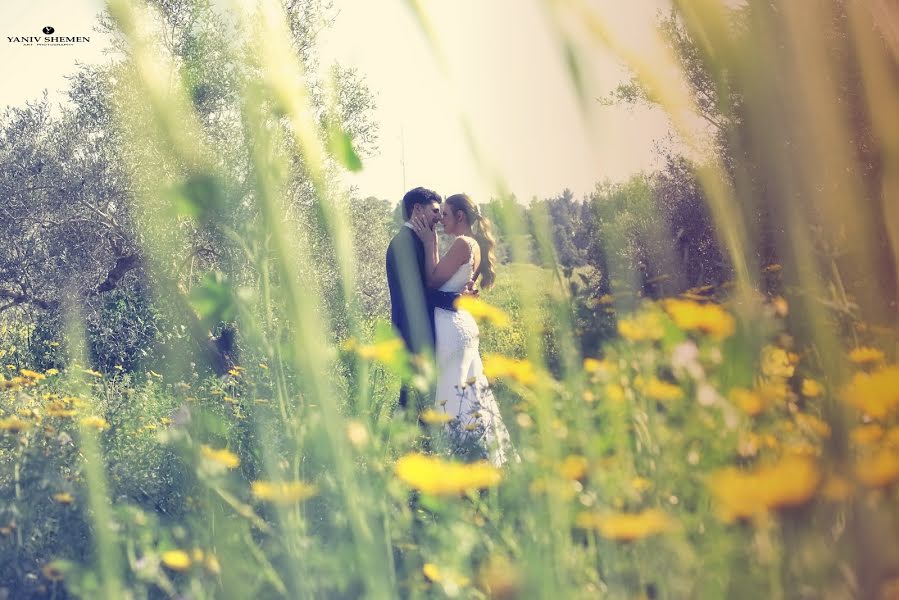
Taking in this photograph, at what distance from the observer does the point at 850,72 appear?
5617 millimetres

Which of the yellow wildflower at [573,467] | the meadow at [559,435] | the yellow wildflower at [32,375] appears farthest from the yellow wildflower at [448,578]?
the yellow wildflower at [32,375]

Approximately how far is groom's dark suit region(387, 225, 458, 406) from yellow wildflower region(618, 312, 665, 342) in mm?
2438

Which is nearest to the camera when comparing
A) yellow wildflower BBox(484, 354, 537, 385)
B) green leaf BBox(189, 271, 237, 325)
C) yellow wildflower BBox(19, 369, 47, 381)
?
green leaf BBox(189, 271, 237, 325)

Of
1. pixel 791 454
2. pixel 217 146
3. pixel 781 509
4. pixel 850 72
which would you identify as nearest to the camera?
pixel 781 509

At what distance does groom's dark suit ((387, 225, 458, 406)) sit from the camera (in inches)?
160

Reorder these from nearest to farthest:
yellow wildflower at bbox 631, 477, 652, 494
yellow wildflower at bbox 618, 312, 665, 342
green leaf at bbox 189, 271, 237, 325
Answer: green leaf at bbox 189, 271, 237, 325, yellow wildflower at bbox 631, 477, 652, 494, yellow wildflower at bbox 618, 312, 665, 342

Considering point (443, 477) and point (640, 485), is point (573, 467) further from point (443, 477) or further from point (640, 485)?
point (443, 477)

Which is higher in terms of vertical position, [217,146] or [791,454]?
[217,146]

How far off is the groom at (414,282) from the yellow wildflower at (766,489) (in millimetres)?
2882

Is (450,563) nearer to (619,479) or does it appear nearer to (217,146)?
(619,479)

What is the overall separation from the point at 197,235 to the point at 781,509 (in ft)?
24.8

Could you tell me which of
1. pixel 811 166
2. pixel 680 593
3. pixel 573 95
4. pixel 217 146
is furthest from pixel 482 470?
pixel 217 146

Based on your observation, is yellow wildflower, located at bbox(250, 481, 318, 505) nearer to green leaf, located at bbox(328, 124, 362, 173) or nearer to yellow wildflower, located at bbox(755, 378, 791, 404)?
green leaf, located at bbox(328, 124, 362, 173)

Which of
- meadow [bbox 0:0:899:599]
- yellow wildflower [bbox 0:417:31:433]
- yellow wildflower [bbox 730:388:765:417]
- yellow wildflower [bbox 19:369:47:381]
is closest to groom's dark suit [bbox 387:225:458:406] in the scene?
meadow [bbox 0:0:899:599]
